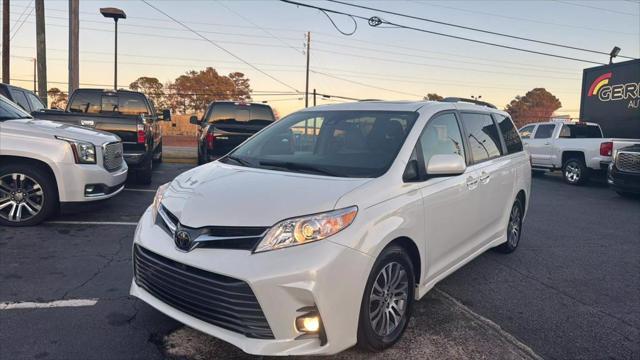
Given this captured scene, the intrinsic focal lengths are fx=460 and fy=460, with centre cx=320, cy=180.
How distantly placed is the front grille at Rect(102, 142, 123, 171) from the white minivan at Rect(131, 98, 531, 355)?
10.0 ft

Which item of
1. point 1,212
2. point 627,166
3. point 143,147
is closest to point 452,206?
point 1,212

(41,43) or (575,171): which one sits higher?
(41,43)

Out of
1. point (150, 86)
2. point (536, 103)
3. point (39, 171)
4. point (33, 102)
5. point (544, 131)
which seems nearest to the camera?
point (39, 171)

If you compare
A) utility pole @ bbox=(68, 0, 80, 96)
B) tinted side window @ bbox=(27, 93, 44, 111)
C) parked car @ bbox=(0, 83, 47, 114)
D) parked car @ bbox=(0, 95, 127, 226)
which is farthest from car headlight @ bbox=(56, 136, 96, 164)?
utility pole @ bbox=(68, 0, 80, 96)

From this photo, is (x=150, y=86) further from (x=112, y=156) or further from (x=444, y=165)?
(x=444, y=165)

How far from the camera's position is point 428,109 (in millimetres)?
3939

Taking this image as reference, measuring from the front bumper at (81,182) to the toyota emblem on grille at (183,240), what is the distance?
378 cm

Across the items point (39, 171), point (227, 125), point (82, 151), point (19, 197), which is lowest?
point (19, 197)

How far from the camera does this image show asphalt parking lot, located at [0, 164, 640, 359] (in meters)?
3.12

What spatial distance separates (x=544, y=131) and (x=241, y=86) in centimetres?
5729

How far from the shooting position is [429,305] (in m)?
3.95

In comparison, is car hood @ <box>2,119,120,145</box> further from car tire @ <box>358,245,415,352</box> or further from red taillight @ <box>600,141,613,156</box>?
red taillight @ <box>600,141,613,156</box>

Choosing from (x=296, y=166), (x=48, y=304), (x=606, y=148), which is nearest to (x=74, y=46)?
(x=48, y=304)

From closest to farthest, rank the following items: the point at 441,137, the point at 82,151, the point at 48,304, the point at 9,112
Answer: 1. the point at 48,304
2. the point at 441,137
3. the point at 82,151
4. the point at 9,112
